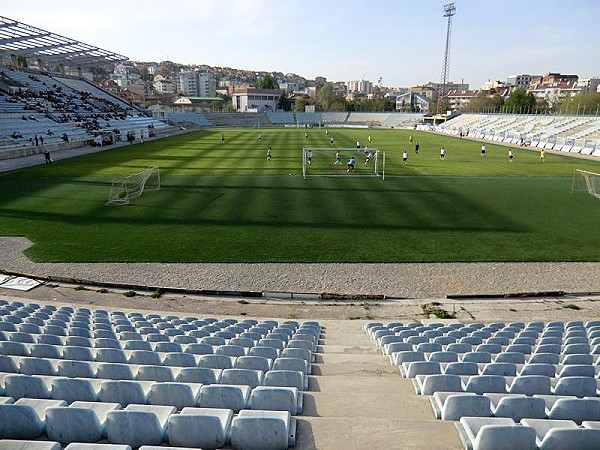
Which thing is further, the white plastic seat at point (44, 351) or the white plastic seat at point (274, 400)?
the white plastic seat at point (44, 351)

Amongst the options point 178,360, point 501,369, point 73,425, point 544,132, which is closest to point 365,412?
point 501,369

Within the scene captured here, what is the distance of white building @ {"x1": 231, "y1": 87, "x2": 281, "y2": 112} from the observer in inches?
5984

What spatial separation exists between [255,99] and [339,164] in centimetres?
12359

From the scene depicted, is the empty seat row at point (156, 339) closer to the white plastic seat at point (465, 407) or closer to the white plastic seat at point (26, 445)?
the white plastic seat at point (26, 445)

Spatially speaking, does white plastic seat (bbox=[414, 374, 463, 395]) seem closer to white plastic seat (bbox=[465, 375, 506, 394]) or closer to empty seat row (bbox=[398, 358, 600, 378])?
white plastic seat (bbox=[465, 375, 506, 394])

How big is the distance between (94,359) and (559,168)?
127 feet

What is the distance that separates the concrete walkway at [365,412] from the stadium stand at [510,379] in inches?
7.7

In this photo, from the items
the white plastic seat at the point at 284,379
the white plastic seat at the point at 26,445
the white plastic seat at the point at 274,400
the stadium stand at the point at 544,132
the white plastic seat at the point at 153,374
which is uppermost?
the stadium stand at the point at 544,132

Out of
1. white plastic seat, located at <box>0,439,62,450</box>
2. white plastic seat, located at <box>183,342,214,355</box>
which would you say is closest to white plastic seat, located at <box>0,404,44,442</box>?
white plastic seat, located at <box>0,439,62,450</box>

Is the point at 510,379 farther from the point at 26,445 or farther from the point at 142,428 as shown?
the point at 26,445

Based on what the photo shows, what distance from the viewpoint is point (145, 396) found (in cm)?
454

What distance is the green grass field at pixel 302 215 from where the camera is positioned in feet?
52.5

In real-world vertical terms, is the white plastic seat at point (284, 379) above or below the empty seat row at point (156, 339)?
above

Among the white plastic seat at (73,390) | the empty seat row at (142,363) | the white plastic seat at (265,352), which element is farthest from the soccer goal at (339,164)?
the white plastic seat at (73,390)
